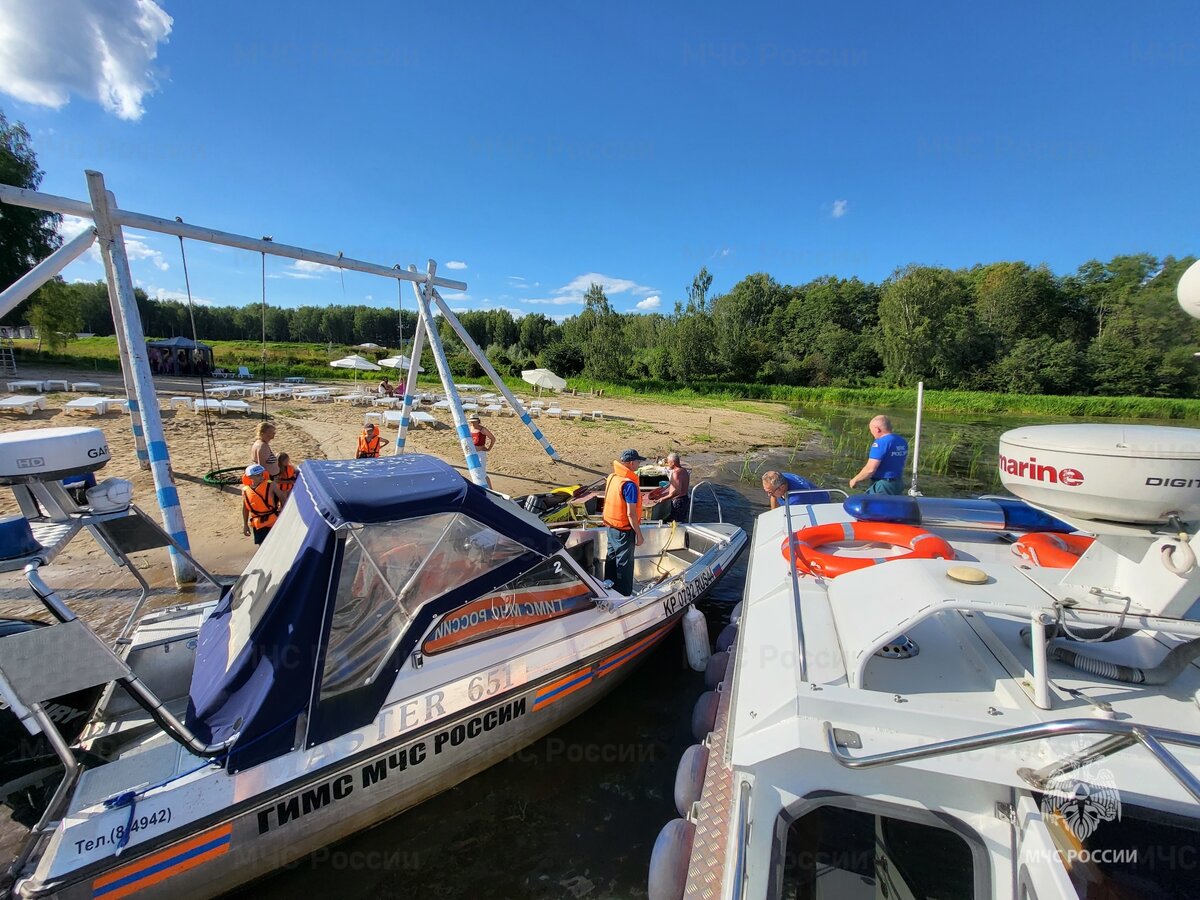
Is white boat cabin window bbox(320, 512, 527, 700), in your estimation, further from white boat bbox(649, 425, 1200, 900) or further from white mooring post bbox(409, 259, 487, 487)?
white mooring post bbox(409, 259, 487, 487)

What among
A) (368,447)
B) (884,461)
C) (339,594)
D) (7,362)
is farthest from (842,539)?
(7,362)

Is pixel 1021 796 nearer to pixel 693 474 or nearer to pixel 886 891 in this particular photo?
pixel 886 891

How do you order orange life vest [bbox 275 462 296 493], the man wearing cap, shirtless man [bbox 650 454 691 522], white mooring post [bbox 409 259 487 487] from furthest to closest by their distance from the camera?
white mooring post [bbox 409 259 487 487], shirtless man [bbox 650 454 691 522], orange life vest [bbox 275 462 296 493], the man wearing cap

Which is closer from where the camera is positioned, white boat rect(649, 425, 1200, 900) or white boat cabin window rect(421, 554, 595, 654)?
white boat rect(649, 425, 1200, 900)

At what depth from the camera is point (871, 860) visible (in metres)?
2.37

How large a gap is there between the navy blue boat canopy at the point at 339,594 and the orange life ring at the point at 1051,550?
3113 mm

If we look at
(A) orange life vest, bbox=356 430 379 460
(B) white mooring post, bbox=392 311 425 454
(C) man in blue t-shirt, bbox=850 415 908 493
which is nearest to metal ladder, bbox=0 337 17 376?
(B) white mooring post, bbox=392 311 425 454

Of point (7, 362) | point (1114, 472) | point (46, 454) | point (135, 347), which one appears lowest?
point (46, 454)

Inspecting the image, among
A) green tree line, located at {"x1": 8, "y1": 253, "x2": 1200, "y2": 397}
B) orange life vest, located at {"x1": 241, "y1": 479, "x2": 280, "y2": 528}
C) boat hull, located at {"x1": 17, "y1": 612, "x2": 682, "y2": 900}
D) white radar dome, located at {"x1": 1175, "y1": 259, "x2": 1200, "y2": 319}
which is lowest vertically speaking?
boat hull, located at {"x1": 17, "y1": 612, "x2": 682, "y2": 900}

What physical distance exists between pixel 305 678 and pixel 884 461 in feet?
20.3

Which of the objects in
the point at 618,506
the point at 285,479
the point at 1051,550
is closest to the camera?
the point at 1051,550

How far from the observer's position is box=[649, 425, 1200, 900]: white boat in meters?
1.72

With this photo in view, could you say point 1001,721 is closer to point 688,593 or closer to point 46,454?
point 688,593

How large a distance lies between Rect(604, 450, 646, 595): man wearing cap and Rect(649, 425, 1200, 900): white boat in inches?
96.9
